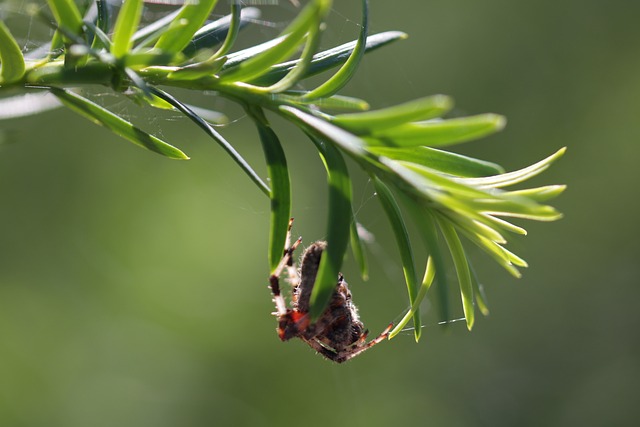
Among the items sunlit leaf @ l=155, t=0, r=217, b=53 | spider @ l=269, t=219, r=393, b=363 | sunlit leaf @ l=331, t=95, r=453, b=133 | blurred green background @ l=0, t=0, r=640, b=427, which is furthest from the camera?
blurred green background @ l=0, t=0, r=640, b=427

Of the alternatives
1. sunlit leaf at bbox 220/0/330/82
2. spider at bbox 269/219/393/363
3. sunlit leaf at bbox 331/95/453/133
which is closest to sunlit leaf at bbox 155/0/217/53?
sunlit leaf at bbox 220/0/330/82

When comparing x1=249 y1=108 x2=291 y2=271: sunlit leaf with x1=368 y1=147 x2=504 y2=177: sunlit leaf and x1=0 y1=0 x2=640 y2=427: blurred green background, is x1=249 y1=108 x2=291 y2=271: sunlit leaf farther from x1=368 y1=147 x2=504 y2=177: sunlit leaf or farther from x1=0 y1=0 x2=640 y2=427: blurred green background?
x1=0 y1=0 x2=640 y2=427: blurred green background

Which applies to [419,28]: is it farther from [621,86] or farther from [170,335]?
[170,335]

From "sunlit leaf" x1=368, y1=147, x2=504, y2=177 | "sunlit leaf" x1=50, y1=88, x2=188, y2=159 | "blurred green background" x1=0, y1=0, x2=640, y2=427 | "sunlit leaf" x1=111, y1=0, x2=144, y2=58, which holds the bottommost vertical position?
"blurred green background" x1=0, y1=0, x2=640, y2=427

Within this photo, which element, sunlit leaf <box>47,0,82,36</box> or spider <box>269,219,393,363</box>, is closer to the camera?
sunlit leaf <box>47,0,82,36</box>

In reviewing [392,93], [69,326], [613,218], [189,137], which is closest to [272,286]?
[189,137]

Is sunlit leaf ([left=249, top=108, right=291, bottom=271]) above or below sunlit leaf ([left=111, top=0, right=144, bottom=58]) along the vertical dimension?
below

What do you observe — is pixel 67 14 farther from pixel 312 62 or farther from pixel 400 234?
pixel 400 234
